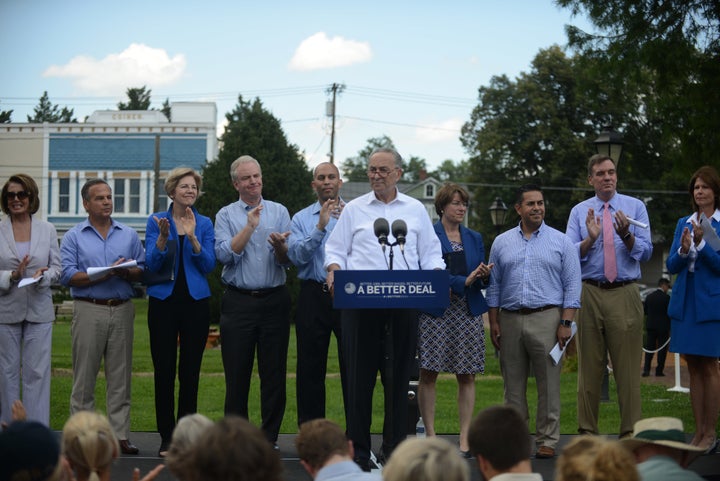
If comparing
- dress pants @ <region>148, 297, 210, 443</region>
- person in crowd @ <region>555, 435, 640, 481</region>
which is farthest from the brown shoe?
person in crowd @ <region>555, 435, 640, 481</region>

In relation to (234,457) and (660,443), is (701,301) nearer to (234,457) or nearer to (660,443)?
(660,443)

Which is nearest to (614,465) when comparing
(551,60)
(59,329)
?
(59,329)

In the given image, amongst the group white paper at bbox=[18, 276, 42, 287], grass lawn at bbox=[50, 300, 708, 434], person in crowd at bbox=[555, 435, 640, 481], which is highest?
white paper at bbox=[18, 276, 42, 287]

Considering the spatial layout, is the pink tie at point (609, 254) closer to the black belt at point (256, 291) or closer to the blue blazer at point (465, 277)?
the blue blazer at point (465, 277)

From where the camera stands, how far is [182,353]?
782 cm

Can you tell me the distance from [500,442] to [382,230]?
272 cm

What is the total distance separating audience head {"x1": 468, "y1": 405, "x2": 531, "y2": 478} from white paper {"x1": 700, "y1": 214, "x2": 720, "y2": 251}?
4210 millimetres

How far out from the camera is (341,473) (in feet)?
13.4

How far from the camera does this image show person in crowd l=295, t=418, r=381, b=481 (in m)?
4.08

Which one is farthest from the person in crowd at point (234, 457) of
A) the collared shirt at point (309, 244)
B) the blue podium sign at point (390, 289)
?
the collared shirt at point (309, 244)

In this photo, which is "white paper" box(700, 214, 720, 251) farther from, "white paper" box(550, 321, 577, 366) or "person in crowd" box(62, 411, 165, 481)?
"person in crowd" box(62, 411, 165, 481)

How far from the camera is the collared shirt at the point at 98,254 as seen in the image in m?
7.70

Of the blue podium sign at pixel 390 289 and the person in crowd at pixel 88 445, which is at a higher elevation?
the blue podium sign at pixel 390 289

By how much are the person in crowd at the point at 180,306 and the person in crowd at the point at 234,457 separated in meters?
4.47
